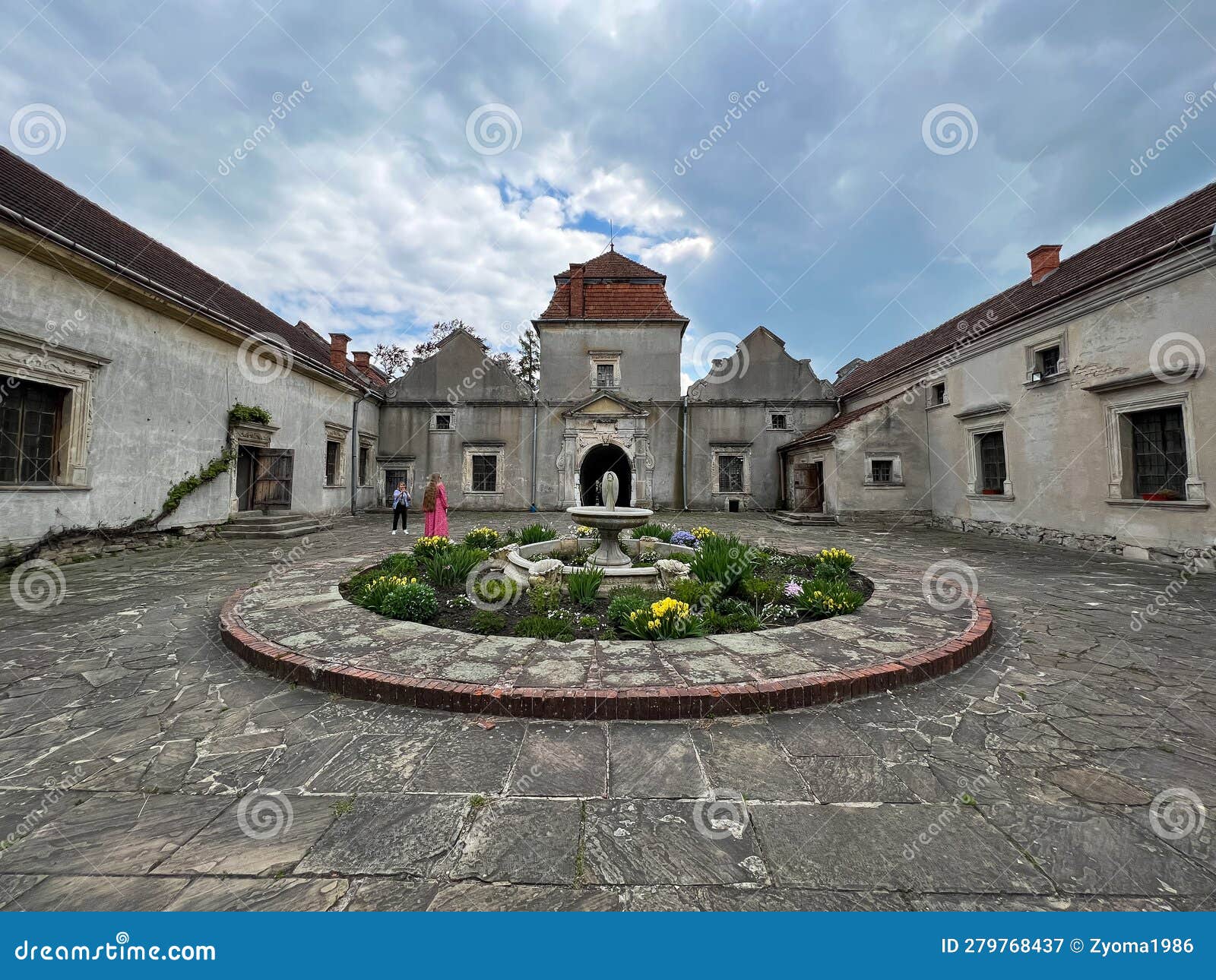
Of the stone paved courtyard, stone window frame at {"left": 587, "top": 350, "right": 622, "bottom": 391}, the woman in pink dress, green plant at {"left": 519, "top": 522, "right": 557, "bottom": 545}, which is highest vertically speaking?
stone window frame at {"left": 587, "top": 350, "right": 622, "bottom": 391}

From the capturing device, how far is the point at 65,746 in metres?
2.92

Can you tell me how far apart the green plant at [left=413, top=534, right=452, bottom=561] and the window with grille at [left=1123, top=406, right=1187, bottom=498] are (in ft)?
44.8

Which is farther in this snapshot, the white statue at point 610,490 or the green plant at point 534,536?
the green plant at point 534,536

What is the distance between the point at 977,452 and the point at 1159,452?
488 cm

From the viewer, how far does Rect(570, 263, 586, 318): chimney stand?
21297 mm

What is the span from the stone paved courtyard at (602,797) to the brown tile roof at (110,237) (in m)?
10.1

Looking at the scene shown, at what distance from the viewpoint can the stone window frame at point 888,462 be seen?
1697cm

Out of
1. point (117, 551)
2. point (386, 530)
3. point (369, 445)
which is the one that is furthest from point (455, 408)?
point (117, 551)

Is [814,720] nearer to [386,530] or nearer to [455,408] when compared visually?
[386,530]

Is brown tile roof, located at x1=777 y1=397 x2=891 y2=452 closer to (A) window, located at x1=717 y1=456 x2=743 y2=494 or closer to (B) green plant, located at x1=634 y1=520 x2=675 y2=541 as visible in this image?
(A) window, located at x1=717 y1=456 x2=743 y2=494

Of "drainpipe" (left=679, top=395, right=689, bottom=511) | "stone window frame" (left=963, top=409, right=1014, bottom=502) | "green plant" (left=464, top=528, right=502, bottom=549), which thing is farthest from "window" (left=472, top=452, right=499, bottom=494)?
"stone window frame" (left=963, top=409, right=1014, bottom=502)

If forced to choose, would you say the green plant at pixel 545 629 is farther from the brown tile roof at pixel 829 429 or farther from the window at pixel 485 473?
the window at pixel 485 473

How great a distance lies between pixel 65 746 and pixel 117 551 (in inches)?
386

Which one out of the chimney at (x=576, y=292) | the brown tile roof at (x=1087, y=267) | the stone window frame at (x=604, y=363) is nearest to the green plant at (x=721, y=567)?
the brown tile roof at (x=1087, y=267)
